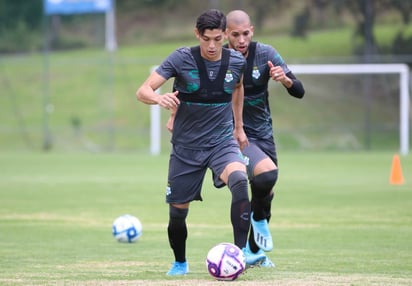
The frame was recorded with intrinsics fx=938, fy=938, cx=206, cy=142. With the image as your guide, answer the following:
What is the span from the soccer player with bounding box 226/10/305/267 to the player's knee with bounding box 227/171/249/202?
0.98 metres

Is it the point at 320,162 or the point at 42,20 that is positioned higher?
the point at 42,20

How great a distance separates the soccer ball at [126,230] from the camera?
11.1 m

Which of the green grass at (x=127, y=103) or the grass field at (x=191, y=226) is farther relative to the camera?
the green grass at (x=127, y=103)

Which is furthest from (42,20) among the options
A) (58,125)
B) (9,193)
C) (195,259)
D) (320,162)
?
(195,259)

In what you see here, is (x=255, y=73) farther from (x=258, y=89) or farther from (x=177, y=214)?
(x=177, y=214)

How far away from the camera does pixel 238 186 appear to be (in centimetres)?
768

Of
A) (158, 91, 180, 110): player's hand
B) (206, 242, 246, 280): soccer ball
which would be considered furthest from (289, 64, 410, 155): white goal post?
(158, 91, 180, 110): player's hand

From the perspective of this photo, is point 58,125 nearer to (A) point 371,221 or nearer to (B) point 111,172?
(B) point 111,172

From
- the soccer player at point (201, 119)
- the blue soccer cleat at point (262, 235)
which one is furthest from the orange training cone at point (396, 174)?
the soccer player at point (201, 119)

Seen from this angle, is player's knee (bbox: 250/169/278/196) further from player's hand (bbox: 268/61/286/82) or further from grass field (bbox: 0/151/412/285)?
player's hand (bbox: 268/61/286/82)

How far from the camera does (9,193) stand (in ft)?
57.9

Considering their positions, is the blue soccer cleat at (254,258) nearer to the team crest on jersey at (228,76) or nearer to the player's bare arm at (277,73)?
the player's bare arm at (277,73)

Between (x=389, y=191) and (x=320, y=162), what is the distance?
8.67 m

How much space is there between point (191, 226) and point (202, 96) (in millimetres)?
5156
